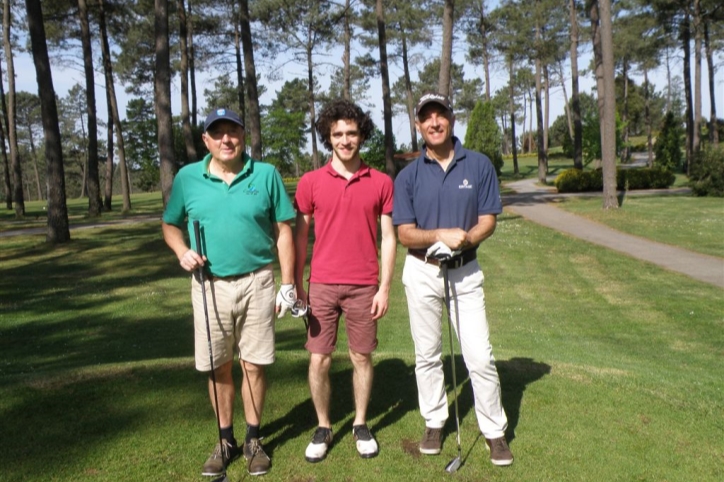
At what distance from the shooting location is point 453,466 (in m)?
3.51

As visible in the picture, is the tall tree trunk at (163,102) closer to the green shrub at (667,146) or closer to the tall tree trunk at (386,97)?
the tall tree trunk at (386,97)

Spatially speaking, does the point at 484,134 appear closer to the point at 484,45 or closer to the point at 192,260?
the point at 484,45

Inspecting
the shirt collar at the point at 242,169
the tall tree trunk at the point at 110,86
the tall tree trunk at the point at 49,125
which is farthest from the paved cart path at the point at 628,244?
the tall tree trunk at the point at 110,86

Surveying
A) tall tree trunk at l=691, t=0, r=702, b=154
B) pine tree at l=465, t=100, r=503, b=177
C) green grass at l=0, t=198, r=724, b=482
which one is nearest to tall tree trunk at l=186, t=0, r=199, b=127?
pine tree at l=465, t=100, r=503, b=177

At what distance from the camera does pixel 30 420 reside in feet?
12.7

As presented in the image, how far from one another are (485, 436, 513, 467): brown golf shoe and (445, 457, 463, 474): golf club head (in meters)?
0.20

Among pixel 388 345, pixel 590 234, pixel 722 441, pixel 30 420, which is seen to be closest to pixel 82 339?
pixel 388 345

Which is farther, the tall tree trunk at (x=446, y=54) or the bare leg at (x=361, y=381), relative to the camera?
the tall tree trunk at (x=446, y=54)

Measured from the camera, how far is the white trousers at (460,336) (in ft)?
12.0

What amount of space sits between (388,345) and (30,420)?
418 centimetres

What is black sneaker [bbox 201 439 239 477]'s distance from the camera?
3.42 meters

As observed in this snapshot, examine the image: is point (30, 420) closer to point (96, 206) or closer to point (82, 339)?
point (82, 339)

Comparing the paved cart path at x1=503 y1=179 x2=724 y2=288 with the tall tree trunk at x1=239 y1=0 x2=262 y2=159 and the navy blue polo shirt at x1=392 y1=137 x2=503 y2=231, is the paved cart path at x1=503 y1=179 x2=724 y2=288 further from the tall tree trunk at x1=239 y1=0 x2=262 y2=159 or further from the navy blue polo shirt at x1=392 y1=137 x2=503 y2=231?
the navy blue polo shirt at x1=392 y1=137 x2=503 y2=231

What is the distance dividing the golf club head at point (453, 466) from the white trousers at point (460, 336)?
0.25 m
